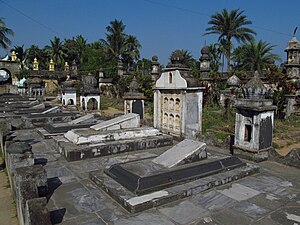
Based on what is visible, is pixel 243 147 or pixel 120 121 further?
pixel 120 121

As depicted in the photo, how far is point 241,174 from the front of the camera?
492cm

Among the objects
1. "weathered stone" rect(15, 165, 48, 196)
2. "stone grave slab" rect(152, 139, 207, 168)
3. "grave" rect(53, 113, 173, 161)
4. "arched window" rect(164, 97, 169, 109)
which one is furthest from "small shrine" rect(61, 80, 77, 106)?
"weathered stone" rect(15, 165, 48, 196)

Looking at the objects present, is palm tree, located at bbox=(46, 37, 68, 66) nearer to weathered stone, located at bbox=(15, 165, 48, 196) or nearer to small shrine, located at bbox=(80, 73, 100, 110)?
small shrine, located at bbox=(80, 73, 100, 110)

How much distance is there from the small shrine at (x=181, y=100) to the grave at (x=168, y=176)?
263 cm

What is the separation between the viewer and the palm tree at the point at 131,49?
139 feet

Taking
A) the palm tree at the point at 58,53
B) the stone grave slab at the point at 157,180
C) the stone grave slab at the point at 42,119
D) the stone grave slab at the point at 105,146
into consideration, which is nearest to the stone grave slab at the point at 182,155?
the stone grave slab at the point at 157,180

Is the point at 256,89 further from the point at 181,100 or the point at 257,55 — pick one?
the point at 257,55

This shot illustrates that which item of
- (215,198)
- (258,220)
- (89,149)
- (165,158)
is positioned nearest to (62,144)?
(89,149)

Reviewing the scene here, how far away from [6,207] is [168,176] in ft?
9.69

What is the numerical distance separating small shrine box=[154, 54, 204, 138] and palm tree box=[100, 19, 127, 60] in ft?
111

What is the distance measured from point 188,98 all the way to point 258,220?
4.82m

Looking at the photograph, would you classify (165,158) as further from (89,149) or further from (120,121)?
(120,121)

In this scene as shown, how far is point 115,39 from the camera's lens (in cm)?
4159

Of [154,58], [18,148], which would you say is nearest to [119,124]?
[18,148]
